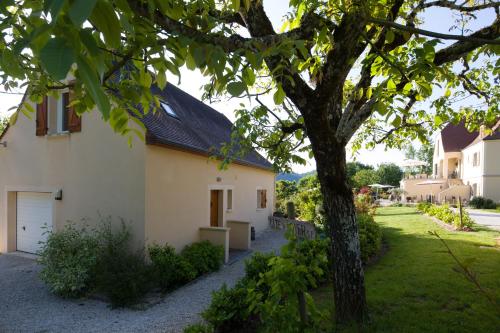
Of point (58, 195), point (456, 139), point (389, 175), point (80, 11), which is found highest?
point (456, 139)

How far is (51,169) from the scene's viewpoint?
1023cm

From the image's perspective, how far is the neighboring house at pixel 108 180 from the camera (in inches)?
342

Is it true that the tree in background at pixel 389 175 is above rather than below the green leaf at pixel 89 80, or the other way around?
below

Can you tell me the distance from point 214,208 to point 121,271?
5.78 meters

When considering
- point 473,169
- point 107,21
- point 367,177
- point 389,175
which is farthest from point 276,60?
point 389,175

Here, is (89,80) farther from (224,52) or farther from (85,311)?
(85,311)

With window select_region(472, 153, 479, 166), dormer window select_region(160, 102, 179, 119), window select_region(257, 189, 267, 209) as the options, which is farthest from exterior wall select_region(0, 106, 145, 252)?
window select_region(472, 153, 479, 166)

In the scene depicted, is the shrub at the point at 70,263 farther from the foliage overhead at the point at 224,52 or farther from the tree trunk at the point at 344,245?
the tree trunk at the point at 344,245

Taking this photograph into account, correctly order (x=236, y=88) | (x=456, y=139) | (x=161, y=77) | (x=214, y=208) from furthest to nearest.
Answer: (x=456, y=139)
(x=214, y=208)
(x=161, y=77)
(x=236, y=88)

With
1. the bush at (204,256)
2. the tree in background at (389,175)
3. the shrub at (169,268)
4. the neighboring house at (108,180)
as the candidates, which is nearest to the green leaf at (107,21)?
the neighboring house at (108,180)

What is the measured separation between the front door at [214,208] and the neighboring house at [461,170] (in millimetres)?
23569

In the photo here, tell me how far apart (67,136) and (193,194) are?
13.9 feet

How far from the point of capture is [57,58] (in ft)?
3.37

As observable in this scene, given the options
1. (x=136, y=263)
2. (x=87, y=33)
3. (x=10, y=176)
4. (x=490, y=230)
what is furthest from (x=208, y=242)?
(x=490, y=230)
